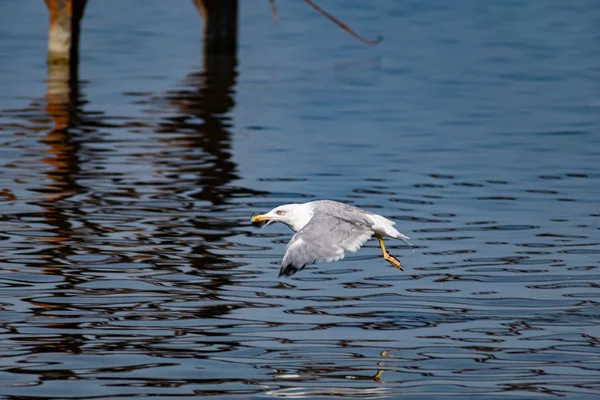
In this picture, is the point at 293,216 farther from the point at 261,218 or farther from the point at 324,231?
the point at 324,231

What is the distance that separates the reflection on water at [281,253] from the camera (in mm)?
7676

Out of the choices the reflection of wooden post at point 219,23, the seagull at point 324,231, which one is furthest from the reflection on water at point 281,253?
the reflection of wooden post at point 219,23

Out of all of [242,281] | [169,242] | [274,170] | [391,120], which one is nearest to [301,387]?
[242,281]

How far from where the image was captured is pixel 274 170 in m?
14.8

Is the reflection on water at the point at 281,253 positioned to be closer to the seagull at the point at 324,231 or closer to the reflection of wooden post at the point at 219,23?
the seagull at the point at 324,231

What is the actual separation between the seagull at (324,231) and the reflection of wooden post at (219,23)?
16.9 metres

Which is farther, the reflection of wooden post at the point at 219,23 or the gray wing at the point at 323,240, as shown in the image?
the reflection of wooden post at the point at 219,23

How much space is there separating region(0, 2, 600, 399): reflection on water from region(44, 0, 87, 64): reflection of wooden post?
2695mm

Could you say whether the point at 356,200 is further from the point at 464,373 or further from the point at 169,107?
the point at 169,107

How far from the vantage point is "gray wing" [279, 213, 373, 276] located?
844 centimetres

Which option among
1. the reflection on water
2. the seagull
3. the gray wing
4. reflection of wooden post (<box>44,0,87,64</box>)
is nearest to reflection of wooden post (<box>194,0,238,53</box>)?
reflection of wooden post (<box>44,0,87,64</box>)

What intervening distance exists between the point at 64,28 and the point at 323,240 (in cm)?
1545

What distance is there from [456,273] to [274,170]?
501 cm

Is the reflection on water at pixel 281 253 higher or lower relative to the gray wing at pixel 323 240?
lower
